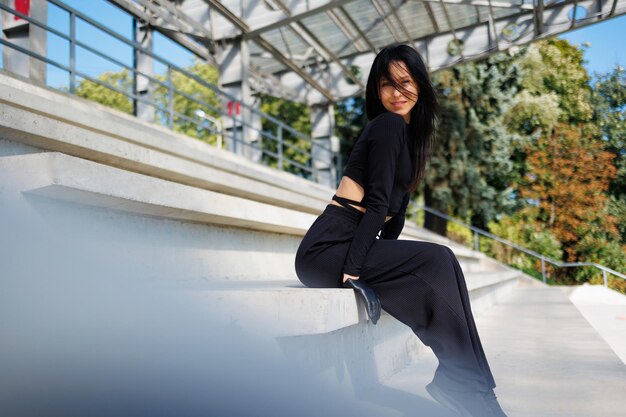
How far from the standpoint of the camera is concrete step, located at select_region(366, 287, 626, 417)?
1673mm

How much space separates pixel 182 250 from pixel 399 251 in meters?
0.96

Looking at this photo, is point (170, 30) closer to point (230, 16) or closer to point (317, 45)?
point (230, 16)

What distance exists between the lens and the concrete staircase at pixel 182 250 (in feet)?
4.40

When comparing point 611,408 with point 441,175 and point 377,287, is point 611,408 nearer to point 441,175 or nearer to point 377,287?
point 377,287

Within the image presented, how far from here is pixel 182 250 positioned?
221 centimetres

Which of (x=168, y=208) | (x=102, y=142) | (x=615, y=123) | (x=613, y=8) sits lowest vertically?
(x=168, y=208)

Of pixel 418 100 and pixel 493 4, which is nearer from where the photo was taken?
pixel 418 100

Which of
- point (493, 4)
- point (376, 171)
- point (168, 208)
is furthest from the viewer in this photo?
point (493, 4)

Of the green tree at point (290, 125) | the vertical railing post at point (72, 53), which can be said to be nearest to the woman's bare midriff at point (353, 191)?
the vertical railing post at point (72, 53)

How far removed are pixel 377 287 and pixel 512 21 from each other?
9.48 metres

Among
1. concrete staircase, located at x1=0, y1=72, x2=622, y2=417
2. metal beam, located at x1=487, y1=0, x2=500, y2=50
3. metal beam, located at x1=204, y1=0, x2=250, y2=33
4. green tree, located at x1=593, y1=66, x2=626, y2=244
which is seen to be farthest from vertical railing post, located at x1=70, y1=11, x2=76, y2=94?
green tree, located at x1=593, y1=66, x2=626, y2=244

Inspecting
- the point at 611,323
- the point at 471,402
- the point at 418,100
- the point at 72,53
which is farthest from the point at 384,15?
the point at 471,402

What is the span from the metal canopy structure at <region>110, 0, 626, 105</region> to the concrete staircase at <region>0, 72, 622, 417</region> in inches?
248

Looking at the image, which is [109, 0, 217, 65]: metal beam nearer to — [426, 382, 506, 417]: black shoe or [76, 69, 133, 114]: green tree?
[426, 382, 506, 417]: black shoe
